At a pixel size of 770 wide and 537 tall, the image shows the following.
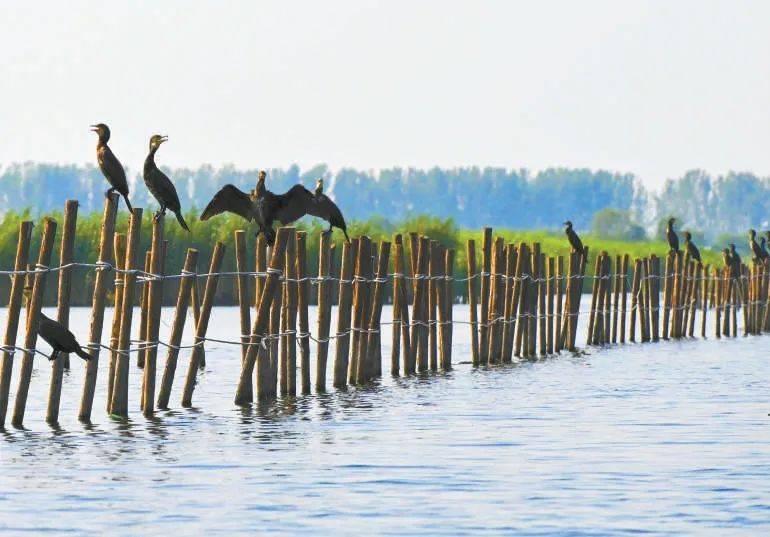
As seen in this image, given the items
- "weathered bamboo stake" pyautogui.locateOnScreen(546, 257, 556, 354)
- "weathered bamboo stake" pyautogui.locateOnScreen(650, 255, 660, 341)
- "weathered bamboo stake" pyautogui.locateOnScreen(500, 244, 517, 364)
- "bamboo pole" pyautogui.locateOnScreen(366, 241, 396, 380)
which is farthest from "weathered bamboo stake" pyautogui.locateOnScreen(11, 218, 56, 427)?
"weathered bamboo stake" pyautogui.locateOnScreen(650, 255, 660, 341)

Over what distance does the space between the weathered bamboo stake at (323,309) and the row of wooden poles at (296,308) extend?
2cm

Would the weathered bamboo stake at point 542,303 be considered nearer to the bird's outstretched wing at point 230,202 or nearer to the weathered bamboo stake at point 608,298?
the weathered bamboo stake at point 608,298

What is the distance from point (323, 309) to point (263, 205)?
82.2 inches

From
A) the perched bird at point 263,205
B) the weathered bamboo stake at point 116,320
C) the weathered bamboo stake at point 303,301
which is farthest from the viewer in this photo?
the weathered bamboo stake at point 303,301

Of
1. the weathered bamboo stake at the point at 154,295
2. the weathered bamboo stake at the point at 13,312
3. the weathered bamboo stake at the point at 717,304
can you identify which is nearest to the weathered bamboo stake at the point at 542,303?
the weathered bamboo stake at the point at 717,304

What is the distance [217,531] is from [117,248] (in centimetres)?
779

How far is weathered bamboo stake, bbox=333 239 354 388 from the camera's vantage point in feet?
69.9

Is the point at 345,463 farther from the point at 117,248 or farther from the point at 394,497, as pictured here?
the point at 117,248

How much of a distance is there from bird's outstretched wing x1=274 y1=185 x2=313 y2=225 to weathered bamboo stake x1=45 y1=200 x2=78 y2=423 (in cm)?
352

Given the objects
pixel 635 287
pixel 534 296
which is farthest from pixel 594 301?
pixel 534 296

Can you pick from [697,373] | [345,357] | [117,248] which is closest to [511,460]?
[117,248]

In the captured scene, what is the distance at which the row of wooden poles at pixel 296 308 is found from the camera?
1644 cm

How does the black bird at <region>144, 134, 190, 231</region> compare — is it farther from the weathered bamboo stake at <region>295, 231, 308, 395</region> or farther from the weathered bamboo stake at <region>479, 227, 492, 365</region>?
the weathered bamboo stake at <region>479, 227, 492, 365</region>

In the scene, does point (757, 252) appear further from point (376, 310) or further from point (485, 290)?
point (376, 310)
